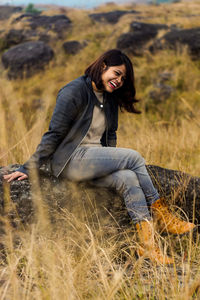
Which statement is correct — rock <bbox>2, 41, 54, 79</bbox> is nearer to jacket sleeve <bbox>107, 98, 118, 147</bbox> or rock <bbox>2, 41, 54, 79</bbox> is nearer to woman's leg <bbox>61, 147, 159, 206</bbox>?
jacket sleeve <bbox>107, 98, 118, 147</bbox>

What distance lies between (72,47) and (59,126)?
992 centimetres

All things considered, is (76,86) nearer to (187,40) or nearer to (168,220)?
(168,220)

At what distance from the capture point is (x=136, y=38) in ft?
35.6

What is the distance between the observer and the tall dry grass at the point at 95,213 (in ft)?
5.04

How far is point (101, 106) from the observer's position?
2615mm

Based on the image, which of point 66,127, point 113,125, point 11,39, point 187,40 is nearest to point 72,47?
point 11,39

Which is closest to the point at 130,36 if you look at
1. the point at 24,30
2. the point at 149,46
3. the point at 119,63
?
the point at 149,46

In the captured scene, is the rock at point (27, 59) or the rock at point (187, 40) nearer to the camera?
the rock at point (187, 40)

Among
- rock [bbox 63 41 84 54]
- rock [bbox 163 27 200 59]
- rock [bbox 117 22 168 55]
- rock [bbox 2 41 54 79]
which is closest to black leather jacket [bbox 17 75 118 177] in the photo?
rock [bbox 163 27 200 59]

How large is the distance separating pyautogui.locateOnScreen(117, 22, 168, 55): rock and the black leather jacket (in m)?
8.32

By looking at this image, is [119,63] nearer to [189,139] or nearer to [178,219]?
[178,219]

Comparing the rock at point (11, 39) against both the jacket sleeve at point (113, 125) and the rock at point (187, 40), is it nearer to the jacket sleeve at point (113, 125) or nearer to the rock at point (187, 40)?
the rock at point (187, 40)

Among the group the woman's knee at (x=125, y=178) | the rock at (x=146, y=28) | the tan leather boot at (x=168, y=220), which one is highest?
the rock at (x=146, y=28)

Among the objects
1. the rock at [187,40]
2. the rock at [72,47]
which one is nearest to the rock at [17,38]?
the rock at [72,47]
